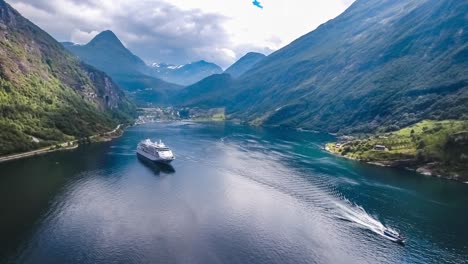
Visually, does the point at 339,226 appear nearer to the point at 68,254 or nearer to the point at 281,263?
the point at 281,263

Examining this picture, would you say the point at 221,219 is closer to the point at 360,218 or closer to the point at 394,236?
the point at 360,218

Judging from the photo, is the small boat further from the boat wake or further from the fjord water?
the fjord water

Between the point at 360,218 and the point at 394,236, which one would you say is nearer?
the point at 394,236

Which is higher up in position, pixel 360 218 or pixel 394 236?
pixel 394 236

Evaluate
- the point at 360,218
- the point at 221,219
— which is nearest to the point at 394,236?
the point at 360,218

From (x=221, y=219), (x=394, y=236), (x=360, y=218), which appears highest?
(x=221, y=219)

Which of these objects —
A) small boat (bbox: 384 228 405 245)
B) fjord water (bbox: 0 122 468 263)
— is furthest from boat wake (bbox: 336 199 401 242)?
fjord water (bbox: 0 122 468 263)
